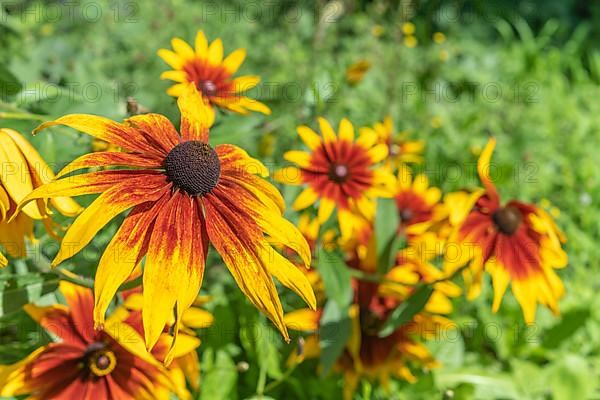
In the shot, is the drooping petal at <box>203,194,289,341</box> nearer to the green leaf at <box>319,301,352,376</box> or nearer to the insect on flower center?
the insect on flower center

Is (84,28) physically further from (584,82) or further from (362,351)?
(584,82)

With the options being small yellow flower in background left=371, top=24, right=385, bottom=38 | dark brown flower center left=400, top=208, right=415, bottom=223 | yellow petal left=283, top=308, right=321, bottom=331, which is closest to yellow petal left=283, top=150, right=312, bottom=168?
yellow petal left=283, top=308, right=321, bottom=331

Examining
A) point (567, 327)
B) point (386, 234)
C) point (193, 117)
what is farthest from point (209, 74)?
point (567, 327)

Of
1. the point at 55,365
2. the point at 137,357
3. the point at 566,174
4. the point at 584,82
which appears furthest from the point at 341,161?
the point at 584,82

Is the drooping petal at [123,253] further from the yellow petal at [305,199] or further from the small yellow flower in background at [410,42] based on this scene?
the small yellow flower in background at [410,42]

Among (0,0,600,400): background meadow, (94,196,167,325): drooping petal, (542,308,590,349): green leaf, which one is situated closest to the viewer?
(94,196,167,325): drooping petal

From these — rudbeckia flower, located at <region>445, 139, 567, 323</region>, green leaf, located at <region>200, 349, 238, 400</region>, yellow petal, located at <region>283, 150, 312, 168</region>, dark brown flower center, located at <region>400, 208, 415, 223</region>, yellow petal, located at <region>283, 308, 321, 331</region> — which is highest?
yellow petal, located at <region>283, 150, 312, 168</region>

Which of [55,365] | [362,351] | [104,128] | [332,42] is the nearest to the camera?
[104,128]
